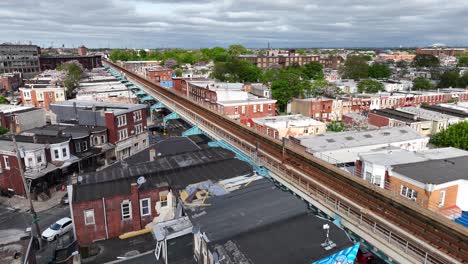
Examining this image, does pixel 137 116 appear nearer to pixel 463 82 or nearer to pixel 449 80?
pixel 449 80

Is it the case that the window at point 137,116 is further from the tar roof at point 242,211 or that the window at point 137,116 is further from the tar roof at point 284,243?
the tar roof at point 284,243

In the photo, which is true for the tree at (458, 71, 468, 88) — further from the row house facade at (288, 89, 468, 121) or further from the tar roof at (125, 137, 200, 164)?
the tar roof at (125, 137, 200, 164)

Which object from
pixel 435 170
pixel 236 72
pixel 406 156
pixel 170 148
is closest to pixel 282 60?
pixel 236 72

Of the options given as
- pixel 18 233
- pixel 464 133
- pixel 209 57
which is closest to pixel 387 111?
pixel 464 133

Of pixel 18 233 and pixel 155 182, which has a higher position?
pixel 155 182

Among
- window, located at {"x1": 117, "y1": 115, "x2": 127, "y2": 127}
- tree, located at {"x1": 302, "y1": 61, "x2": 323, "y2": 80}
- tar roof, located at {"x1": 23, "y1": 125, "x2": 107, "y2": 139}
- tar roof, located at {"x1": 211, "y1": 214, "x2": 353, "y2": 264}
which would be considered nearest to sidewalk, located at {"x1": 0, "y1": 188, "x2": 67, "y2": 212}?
tar roof, located at {"x1": 23, "y1": 125, "x2": 107, "y2": 139}

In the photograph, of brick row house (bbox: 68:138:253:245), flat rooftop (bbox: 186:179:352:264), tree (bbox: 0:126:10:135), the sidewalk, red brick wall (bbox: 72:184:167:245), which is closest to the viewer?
flat rooftop (bbox: 186:179:352:264)

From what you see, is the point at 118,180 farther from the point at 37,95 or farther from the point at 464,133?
the point at 37,95
